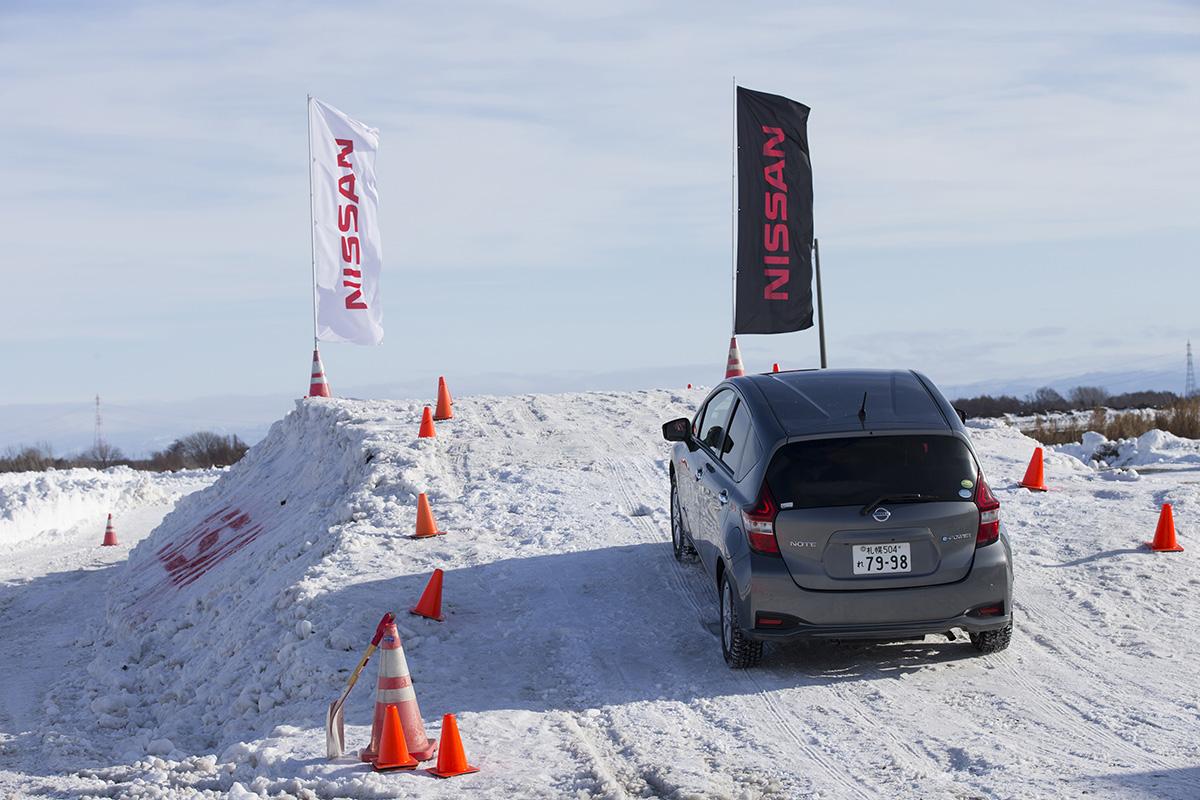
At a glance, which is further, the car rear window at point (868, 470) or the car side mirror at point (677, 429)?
the car side mirror at point (677, 429)

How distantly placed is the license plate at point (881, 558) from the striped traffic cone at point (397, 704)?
2.84 m

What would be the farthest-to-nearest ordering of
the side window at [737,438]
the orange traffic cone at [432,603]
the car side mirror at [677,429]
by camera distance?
the car side mirror at [677,429] → the orange traffic cone at [432,603] → the side window at [737,438]

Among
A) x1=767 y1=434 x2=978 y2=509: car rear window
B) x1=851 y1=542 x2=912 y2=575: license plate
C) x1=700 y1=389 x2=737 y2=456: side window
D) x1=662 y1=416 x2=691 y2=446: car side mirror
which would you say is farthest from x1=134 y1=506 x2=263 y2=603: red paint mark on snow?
x1=851 y1=542 x2=912 y2=575: license plate

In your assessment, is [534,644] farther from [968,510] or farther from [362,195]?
[362,195]

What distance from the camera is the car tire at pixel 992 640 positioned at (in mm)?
8297

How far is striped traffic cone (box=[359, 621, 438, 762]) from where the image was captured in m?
6.92

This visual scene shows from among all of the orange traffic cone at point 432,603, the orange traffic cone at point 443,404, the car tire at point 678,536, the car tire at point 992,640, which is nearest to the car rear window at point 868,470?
the car tire at point 992,640

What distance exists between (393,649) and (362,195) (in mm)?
15478

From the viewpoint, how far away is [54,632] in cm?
1530

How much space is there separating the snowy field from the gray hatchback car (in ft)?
1.54

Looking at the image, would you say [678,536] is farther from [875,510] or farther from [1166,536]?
[1166,536]

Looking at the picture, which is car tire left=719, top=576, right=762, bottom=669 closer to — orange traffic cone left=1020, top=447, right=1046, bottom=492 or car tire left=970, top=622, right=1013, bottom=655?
car tire left=970, top=622, right=1013, bottom=655

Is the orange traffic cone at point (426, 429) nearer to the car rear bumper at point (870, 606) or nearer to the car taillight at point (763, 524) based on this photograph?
the car taillight at point (763, 524)

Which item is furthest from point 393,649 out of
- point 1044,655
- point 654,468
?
point 654,468
